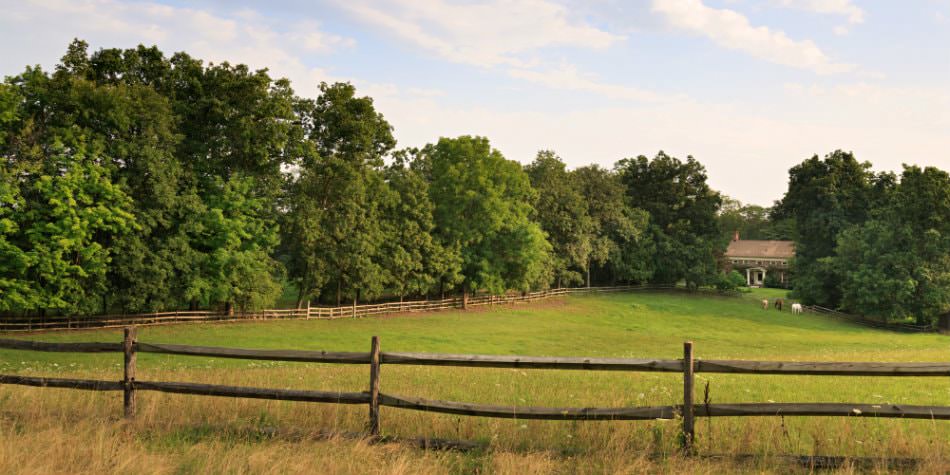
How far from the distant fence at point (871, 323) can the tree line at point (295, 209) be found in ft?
4.84

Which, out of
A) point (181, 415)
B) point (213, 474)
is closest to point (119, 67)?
point (181, 415)

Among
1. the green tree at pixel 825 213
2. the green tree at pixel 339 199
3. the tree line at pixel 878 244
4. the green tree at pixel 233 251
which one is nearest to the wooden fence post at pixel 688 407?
the green tree at pixel 233 251

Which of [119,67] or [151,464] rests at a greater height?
[119,67]

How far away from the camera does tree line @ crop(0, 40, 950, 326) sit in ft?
103

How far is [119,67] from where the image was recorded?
36031 millimetres

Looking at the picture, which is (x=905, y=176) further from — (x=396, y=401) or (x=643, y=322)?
(x=396, y=401)

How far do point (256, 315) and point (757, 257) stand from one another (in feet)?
305

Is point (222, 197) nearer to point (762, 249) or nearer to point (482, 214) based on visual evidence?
point (482, 214)

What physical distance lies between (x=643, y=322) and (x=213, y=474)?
163 feet

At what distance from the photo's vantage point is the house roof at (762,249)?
106188 mm

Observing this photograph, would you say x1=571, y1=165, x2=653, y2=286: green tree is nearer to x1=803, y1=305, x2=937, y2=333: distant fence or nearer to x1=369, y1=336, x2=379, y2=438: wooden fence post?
x1=803, y1=305, x2=937, y2=333: distant fence

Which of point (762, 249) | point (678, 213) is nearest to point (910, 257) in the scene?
point (678, 213)

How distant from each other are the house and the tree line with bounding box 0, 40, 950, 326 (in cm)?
3721

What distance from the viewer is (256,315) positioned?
40.2 m
